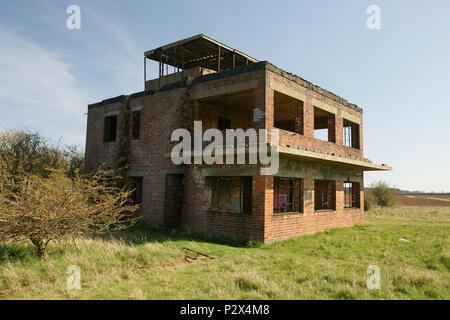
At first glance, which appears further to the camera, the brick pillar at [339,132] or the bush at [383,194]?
the bush at [383,194]

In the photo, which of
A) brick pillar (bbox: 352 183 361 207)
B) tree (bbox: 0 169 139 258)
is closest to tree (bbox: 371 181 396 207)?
brick pillar (bbox: 352 183 361 207)

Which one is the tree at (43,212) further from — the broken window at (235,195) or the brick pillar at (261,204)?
the broken window at (235,195)

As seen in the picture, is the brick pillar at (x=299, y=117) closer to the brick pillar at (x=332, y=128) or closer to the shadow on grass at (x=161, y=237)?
the brick pillar at (x=332, y=128)

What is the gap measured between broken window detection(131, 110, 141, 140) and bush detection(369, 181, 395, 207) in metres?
24.3

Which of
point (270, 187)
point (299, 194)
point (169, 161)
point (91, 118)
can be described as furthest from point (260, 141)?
point (91, 118)

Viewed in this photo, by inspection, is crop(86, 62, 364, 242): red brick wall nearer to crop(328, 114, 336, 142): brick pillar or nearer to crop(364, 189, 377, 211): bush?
crop(328, 114, 336, 142): brick pillar

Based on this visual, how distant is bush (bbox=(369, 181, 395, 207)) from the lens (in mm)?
30141

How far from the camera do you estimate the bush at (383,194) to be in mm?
30141

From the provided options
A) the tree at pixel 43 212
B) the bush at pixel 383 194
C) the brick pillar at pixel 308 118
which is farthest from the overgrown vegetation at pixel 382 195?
the tree at pixel 43 212

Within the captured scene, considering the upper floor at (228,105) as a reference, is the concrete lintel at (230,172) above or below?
below

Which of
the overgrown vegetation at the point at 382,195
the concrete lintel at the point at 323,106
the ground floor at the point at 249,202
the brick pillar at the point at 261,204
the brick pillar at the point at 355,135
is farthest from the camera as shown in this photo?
the overgrown vegetation at the point at 382,195

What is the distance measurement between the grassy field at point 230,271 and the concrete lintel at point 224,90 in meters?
4.88

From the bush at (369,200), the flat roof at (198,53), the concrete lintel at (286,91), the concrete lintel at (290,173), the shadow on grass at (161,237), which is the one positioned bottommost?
the shadow on grass at (161,237)

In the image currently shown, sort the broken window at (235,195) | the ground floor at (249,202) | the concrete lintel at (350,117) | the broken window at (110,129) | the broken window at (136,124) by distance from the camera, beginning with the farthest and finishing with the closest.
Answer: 1. the broken window at (110,129)
2. the broken window at (235,195)
3. the concrete lintel at (350,117)
4. the broken window at (136,124)
5. the ground floor at (249,202)
